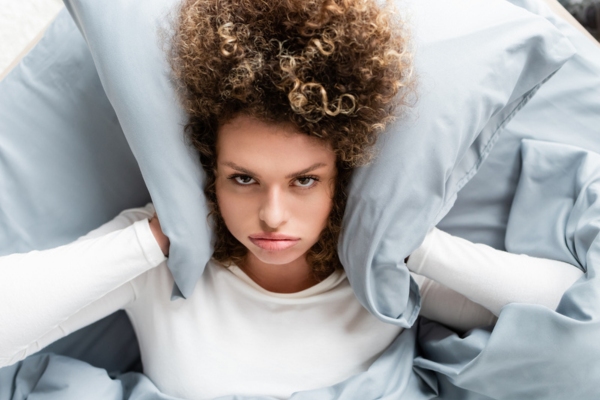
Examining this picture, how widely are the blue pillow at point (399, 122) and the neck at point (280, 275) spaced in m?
0.12

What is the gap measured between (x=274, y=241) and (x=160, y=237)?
206mm

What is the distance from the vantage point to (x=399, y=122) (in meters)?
0.89

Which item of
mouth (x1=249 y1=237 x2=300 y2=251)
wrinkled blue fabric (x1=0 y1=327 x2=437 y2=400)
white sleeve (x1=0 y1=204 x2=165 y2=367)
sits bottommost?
wrinkled blue fabric (x1=0 y1=327 x2=437 y2=400)

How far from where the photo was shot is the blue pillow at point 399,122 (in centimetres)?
90

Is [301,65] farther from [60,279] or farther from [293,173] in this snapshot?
[60,279]

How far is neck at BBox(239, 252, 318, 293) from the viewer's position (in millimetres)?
1071

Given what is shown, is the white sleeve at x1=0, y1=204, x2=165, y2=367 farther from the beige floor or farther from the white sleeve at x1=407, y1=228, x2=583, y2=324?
the beige floor

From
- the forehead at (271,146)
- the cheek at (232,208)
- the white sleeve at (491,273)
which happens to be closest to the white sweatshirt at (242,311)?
the white sleeve at (491,273)

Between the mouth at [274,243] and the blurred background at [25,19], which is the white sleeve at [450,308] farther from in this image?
the blurred background at [25,19]

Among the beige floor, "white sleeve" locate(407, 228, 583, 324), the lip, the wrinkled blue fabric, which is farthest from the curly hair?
the beige floor

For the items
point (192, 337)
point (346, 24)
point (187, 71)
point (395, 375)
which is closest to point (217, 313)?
point (192, 337)

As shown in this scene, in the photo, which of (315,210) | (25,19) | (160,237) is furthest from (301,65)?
(25,19)

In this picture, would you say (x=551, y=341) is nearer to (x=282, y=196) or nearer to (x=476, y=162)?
(x=476, y=162)

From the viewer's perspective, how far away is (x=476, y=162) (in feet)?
3.37
